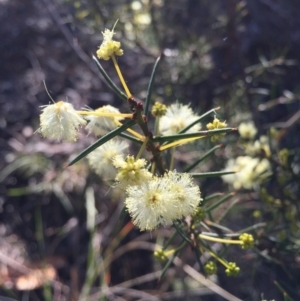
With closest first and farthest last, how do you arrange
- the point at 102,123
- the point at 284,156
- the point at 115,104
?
the point at 102,123 → the point at 284,156 → the point at 115,104

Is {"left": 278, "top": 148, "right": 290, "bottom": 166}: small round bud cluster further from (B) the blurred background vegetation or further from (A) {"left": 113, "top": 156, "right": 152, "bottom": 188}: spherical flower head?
(A) {"left": 113, "top": 156, "right": 152, "bottom": 188}: spherical flower head

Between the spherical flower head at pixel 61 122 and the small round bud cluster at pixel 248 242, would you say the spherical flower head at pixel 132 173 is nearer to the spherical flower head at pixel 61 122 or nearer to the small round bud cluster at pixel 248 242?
the spherical flower head at pixel 61 122

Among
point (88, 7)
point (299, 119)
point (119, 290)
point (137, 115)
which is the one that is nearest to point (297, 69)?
point (299, 119)

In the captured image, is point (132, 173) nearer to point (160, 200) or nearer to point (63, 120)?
point (160, 200)

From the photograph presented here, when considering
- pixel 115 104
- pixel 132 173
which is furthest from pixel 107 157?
pixel 115 104

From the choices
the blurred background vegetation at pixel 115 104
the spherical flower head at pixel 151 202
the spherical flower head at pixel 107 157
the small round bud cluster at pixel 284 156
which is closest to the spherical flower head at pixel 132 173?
the spherical flower head at pixel 151 202

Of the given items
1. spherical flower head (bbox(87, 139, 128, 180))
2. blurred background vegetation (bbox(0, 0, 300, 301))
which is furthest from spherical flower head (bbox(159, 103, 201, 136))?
blurred background vegetation (bbox(0, 0, 300, 301))
